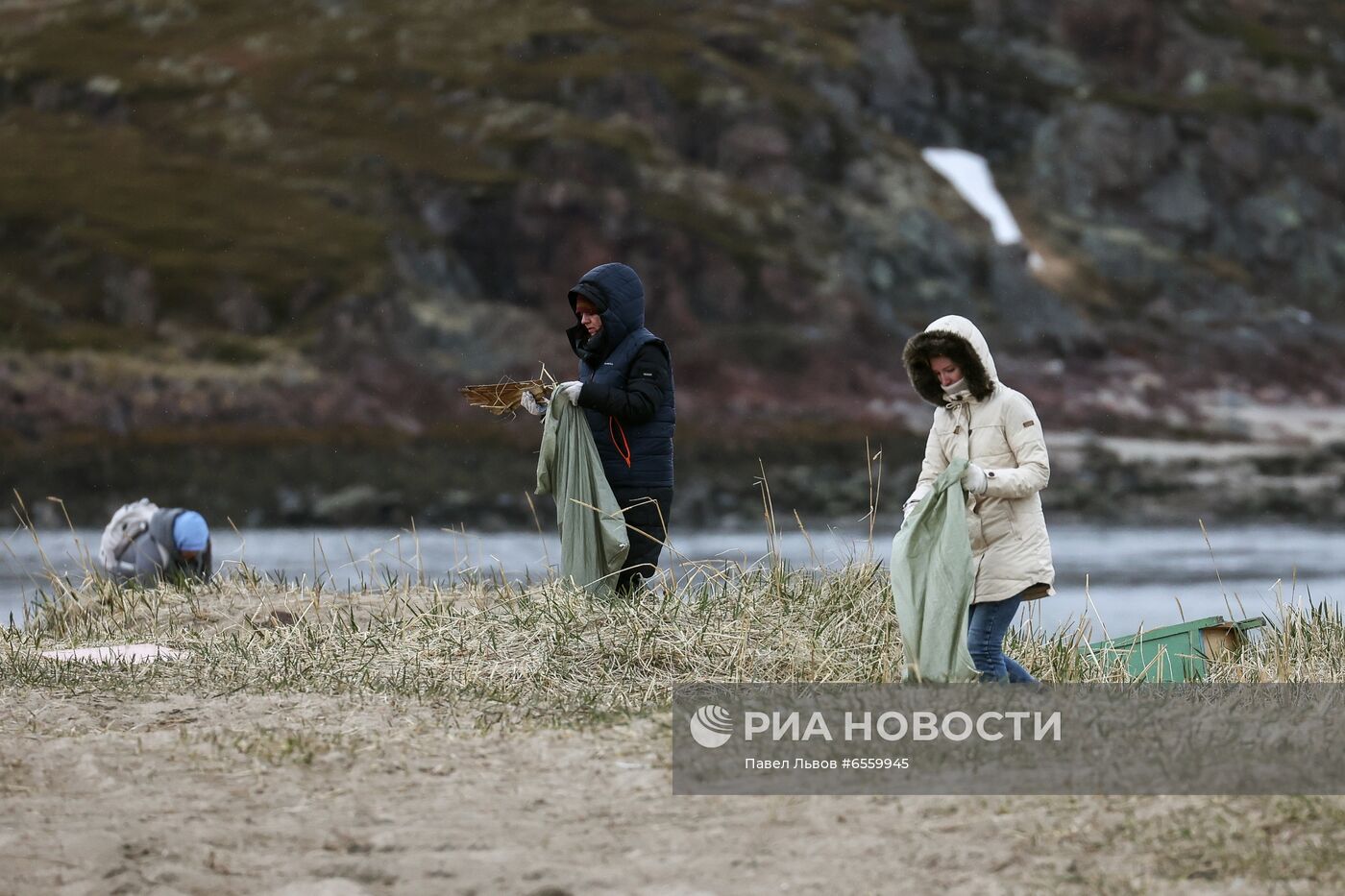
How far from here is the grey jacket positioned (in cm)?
941

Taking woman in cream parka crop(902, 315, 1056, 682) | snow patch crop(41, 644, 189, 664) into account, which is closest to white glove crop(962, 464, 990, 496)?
woman in cream parka crop(902, 315, 1056, 682)

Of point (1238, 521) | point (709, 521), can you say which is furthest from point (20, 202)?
point (1238, 521)

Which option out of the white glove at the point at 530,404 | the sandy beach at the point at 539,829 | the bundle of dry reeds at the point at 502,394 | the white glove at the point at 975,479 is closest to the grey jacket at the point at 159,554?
the bundle of dry reeds at the point at 502,394

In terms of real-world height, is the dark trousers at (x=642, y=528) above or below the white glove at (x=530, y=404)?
below

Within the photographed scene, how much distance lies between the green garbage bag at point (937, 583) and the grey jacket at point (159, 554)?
16.1ft

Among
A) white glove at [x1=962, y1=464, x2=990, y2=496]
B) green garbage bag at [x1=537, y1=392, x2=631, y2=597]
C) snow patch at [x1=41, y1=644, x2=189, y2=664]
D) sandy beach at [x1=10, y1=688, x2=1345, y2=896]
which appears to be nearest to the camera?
sandy beach at [x1=10, y1=688, x2=1345, y2=896]

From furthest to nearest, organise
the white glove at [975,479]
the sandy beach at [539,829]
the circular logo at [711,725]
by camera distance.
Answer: the white glove at [975,479], the circular logo at [711,725], the sandy beach at [539,829]

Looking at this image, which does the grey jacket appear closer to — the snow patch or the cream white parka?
the snow patch

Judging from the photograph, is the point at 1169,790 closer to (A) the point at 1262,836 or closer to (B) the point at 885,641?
(A) the point at 1262,836

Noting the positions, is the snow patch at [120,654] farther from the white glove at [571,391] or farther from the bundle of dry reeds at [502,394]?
the white glove at [571,391]

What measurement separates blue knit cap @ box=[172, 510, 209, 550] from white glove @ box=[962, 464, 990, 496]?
525cm

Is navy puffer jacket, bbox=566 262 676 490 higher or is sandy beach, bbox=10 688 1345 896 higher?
navy puffer jacket, bbox=566 262 676 490

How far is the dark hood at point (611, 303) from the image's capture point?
272 inches

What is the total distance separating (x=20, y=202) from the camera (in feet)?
173
